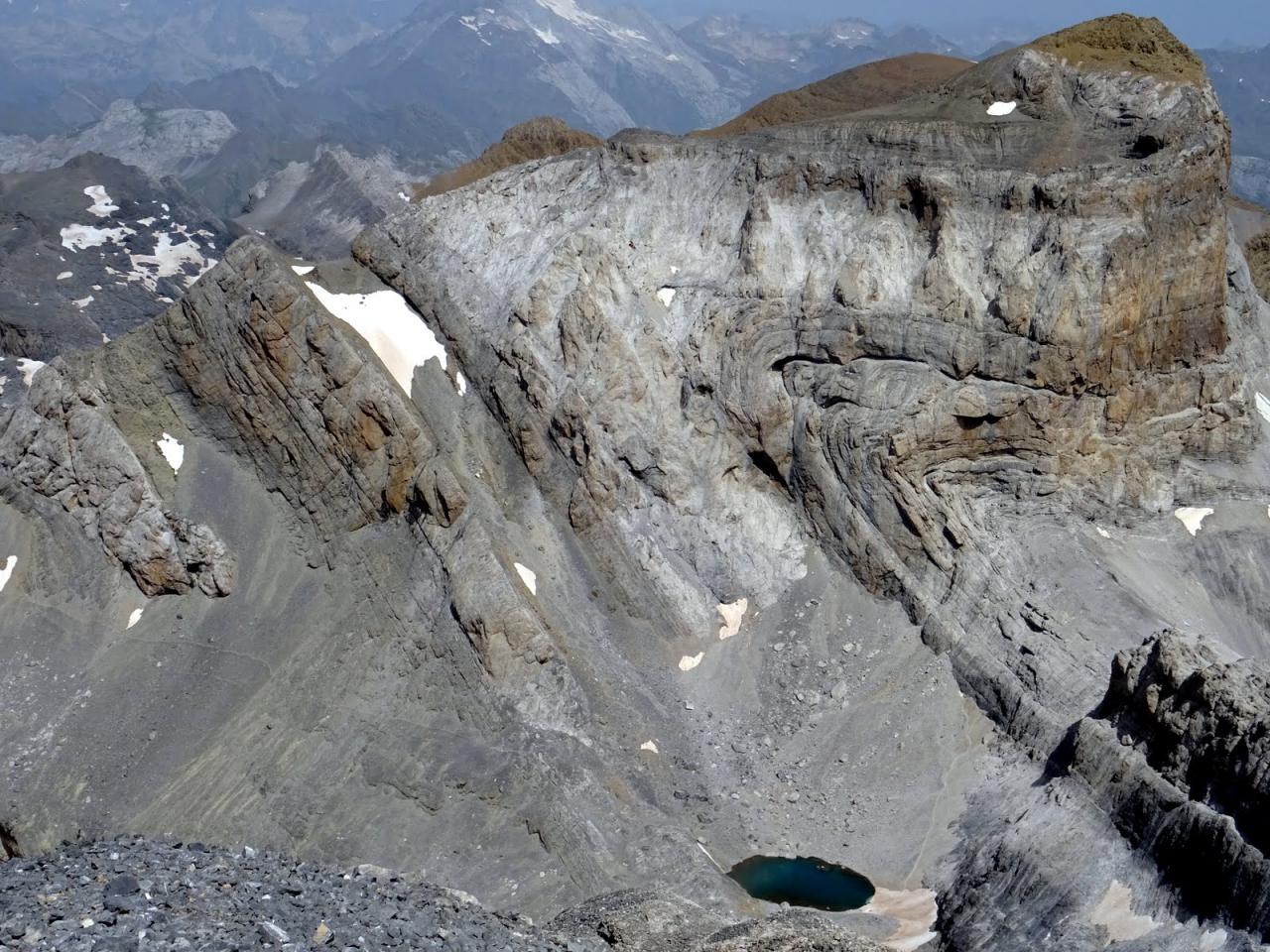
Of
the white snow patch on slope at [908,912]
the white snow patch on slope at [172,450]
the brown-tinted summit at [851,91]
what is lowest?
the white snow patch on slope at [908,912]

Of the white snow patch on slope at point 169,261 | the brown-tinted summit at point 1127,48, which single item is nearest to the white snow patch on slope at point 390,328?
the brown-tinted summit at point 1127,48

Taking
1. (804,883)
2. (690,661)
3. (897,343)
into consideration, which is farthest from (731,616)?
(897,343)

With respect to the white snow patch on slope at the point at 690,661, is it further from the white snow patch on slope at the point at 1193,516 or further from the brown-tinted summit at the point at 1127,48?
the brown-tinted summit at the point at 1127,48

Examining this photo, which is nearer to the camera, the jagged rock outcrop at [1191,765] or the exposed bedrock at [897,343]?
the jagged rock outcrop at [1191,765]

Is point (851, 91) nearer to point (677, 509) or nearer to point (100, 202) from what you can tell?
point (677, 509)

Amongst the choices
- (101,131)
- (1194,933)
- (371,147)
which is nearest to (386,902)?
(1194,933)

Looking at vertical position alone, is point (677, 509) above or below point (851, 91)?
below

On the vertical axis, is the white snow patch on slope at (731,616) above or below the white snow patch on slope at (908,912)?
above
